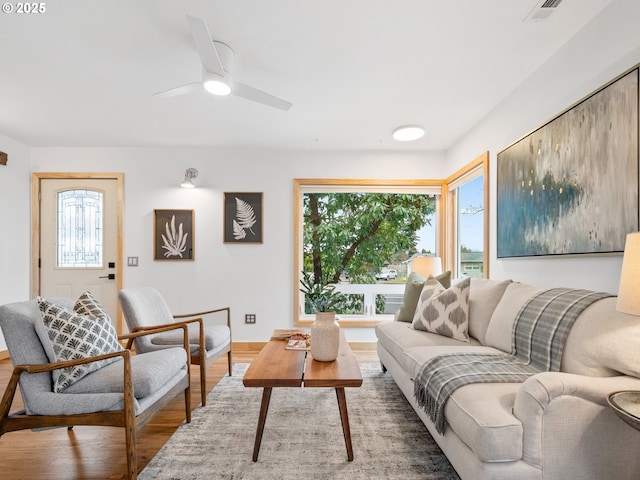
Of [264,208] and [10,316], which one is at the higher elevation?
[264,208]

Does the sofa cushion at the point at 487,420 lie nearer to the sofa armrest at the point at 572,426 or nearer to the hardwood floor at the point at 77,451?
the sofa armrest at the point at 572,426

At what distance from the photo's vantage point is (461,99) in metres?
2.95

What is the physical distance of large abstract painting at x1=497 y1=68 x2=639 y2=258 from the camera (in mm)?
1695

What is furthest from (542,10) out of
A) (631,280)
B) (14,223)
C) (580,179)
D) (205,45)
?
(14,223)

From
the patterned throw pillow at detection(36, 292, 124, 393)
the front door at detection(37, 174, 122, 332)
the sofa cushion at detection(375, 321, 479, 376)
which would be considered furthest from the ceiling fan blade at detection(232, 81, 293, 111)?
the front door at detection(37, 174, 122, 332)

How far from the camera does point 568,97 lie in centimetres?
214

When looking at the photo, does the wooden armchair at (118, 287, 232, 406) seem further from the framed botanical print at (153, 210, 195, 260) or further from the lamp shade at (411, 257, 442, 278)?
the lamp shade at (411, 257, 442, 278)

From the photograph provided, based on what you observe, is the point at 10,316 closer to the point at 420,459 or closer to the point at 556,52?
the point at 420,459

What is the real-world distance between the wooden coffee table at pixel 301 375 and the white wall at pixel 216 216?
6.65 ft

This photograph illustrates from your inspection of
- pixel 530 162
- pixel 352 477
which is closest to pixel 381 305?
pixel 530 162

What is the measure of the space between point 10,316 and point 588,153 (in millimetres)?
3057

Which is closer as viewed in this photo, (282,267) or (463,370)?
(463,370)

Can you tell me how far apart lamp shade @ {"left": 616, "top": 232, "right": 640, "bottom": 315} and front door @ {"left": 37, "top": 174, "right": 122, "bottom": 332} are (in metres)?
4.55

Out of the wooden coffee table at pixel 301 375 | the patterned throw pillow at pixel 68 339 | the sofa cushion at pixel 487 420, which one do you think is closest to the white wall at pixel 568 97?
the sofa cushion at pixel 487 420
